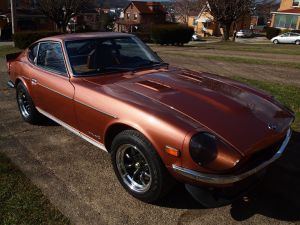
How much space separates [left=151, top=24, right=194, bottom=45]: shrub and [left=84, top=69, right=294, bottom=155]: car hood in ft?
70.2

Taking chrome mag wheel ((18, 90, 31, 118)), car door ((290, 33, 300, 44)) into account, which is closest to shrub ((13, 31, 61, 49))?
chrome mag wheel ((18, 90, 31, 118))

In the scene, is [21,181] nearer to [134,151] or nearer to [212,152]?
[134,151]

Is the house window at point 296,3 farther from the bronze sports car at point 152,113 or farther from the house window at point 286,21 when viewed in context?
the bronze sports car at point 152,113

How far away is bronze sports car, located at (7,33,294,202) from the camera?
2.90m

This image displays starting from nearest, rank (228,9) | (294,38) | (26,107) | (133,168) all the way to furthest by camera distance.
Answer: (133,168) < (26,107) < (228,9) < (294,38)

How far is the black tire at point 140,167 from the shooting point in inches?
123

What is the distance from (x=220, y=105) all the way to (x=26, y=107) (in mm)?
3550

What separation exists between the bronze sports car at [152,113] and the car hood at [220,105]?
10 millimetres

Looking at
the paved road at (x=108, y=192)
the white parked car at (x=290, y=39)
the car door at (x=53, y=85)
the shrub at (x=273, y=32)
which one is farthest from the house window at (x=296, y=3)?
the car door at (x=53, y=85)

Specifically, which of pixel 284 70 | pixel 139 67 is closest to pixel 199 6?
pixel 284 70

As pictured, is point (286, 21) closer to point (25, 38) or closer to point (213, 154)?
point (25, 38)

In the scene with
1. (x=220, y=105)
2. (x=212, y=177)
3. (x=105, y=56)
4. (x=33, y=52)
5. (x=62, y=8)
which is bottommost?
(x=212, y=177)

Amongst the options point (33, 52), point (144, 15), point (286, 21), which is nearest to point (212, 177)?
point (33, 52)

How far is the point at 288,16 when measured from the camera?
4756 cm
